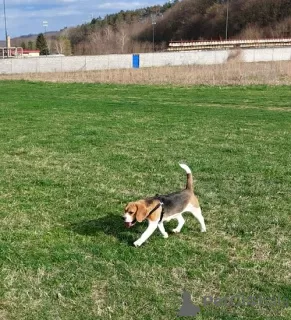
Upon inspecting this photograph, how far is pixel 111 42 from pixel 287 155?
110 meters

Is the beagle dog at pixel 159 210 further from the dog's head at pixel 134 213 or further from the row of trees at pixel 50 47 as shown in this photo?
the row of trees at pixel 50 47

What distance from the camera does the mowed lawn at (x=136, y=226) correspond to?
152 inches

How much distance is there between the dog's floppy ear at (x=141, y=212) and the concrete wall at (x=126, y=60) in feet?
157

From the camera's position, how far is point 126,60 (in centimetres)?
6047

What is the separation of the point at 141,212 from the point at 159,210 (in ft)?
0.85

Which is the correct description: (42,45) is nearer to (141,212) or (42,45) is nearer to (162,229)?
(162,229)

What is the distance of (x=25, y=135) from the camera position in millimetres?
11406

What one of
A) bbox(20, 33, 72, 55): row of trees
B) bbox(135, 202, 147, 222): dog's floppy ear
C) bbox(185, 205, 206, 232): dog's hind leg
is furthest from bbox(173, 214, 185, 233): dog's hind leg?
bbox(20, 33, 72, 55): row of trees

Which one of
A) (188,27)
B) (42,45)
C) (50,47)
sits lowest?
(50,47)

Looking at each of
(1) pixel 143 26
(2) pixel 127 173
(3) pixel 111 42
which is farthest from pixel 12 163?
(1) pixel 143 26

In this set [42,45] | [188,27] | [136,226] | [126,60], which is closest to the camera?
[136,226]

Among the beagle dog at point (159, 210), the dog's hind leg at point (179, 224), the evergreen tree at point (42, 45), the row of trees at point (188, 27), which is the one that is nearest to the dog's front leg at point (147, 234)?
the beagle dog at point (159, 210)

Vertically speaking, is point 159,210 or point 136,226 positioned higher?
point 159,210

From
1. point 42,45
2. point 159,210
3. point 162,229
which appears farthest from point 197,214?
point 42,45
